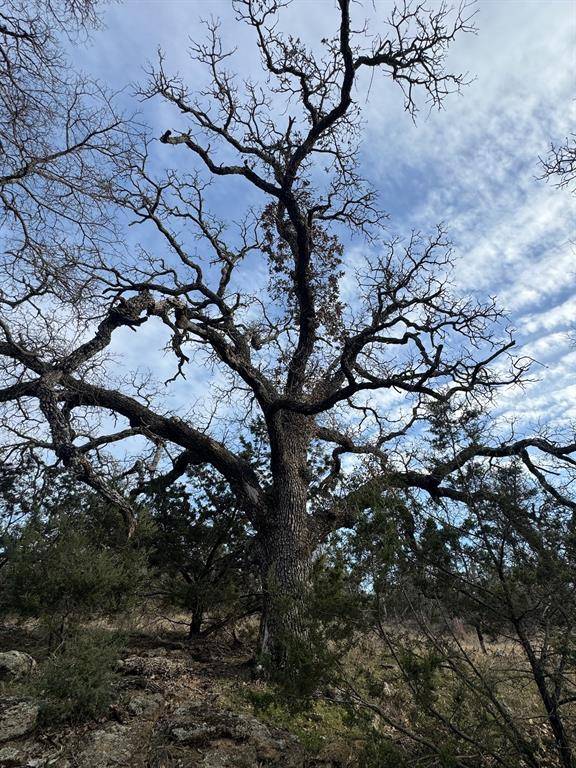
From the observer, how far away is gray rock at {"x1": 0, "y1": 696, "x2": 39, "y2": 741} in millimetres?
4855

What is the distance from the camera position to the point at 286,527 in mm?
8469

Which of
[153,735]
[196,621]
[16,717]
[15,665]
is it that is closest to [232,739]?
[153,735]

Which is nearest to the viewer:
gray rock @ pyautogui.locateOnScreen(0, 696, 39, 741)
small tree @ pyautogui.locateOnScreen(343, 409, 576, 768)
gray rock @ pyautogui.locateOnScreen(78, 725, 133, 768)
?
small tree @ pyautogui.locateOnScreen(343, 409, 576, 768)

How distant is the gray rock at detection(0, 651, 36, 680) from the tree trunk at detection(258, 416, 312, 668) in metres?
3.16

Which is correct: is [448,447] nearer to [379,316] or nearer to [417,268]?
[379,316]

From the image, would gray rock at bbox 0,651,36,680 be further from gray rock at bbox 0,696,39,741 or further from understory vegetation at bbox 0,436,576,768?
gray rock at bbox 0,696,39,741

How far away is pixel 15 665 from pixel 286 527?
4292 mm

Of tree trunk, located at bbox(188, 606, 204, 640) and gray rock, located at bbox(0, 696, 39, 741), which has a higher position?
tree trunk, located at bbox(188, 606, 204, 640)

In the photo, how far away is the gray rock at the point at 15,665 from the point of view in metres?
6.14

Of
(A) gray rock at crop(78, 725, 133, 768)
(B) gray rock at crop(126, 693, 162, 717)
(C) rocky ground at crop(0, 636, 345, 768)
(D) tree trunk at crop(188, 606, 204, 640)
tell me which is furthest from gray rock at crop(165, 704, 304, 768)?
(D) tree trunk at crop(188, 606, 204, 640)

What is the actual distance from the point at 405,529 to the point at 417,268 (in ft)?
22.0

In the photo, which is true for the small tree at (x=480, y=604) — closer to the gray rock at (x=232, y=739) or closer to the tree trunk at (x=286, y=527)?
the gray rock at (x=232, y=739)

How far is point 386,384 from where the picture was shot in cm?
859

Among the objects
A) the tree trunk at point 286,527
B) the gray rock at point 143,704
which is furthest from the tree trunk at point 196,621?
the gray rock at point 143,704
